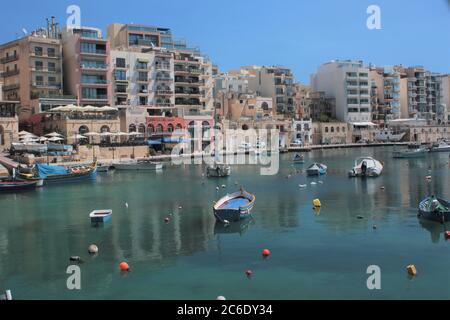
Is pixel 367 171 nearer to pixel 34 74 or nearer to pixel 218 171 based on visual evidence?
pixel 218 171

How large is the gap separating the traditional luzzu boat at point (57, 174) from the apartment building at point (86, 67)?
24016 millimetres

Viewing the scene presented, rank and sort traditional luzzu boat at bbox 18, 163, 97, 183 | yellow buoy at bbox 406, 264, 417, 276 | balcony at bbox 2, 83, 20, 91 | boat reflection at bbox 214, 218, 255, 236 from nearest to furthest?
yellow buoy at bbox 406, 264, 417, 276 → boat reflection at bbox 214, 218, 255, 236 → traditional luzzu boat at bbox 18, 163, 97, 183 → balcony at bbox 2, 83, 20, 91

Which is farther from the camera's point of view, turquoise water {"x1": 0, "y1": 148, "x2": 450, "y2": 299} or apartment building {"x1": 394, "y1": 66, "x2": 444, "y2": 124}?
apartment building {"x1": 394, "y1": 66, "x2": 444, "y2": 124}

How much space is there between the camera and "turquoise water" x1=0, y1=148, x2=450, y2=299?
57.2 ft

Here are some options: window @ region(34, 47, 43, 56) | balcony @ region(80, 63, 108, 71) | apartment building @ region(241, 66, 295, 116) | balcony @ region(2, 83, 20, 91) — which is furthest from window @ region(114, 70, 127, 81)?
apartment building @ region(241, 66, 295, 116)

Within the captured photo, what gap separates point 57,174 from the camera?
49969 mm

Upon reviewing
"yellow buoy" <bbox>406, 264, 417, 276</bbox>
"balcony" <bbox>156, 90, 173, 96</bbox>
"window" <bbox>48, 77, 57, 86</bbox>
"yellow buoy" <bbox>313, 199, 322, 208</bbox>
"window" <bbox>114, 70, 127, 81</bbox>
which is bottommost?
"yellow buoy" <bbox>406, 264, 417, 276</bbox>

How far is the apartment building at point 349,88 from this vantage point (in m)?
114

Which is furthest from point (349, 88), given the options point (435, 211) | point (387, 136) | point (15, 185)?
point (435, 211)

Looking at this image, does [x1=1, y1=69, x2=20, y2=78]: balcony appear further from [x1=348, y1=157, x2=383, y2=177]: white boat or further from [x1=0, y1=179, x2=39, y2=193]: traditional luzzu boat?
[x1=348, y1=157, x2=383, y2=177]: white boat

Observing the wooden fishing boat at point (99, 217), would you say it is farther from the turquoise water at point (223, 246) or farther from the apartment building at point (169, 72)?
the apartment building at point (169, 72)

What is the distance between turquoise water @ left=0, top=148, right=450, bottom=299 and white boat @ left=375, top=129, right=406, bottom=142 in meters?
77.8

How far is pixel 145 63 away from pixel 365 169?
42541 millimetres

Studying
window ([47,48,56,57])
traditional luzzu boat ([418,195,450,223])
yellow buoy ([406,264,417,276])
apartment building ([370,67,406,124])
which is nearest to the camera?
yellow buoy ([406,264,417,276])
